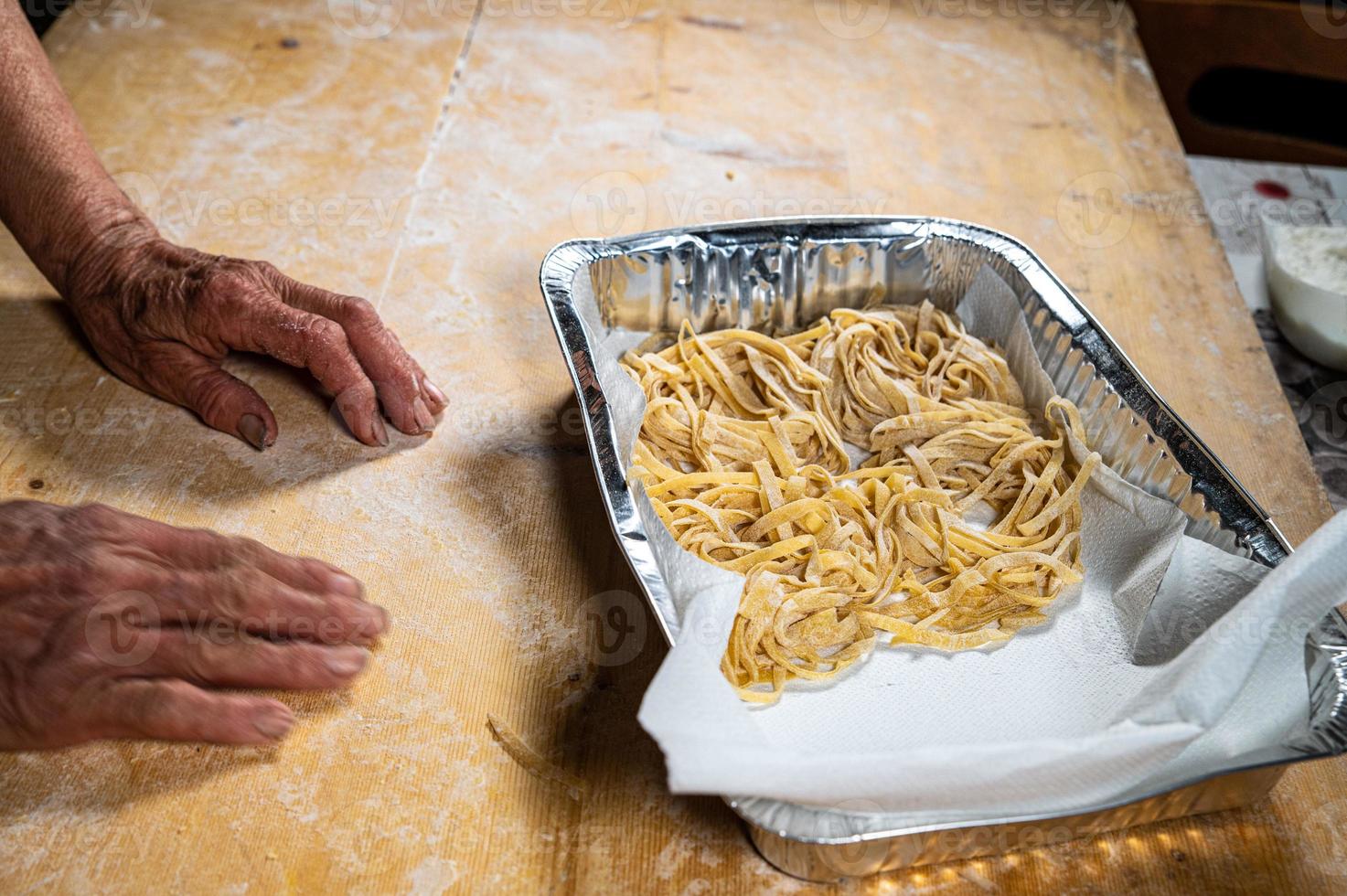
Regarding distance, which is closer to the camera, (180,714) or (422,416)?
(180,714)

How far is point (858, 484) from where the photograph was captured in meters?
1.86

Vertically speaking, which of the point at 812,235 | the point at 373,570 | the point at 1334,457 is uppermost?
the point at 812,235

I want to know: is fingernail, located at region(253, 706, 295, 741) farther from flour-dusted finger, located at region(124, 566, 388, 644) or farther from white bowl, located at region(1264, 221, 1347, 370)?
white bowl, located at region(1264, 221, 1347, 370)

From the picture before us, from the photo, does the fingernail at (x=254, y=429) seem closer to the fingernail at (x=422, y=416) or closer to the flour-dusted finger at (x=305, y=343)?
the flour-dusted finger at (x=305, y=343)

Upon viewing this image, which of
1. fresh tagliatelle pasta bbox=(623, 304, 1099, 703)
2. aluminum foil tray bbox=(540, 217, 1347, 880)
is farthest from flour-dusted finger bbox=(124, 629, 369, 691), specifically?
fresh tagliatelle pasta bbox=(623, 304, 1099, 703)

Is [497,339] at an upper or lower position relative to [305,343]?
lower

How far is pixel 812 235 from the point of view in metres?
2.12

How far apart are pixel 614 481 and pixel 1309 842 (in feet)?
3.65

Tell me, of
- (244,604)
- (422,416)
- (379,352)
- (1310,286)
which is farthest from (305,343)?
(1310,286)

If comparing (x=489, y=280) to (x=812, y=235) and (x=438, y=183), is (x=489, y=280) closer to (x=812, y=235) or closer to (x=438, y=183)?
(x=438, y=183)

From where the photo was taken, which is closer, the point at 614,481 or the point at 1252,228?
the point at 614,481

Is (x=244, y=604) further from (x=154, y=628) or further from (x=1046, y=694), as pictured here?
(x=1046, y=694)

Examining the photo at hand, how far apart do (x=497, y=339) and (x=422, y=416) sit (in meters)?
0.33

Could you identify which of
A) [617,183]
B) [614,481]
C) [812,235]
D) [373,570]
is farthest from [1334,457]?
[373,570]
